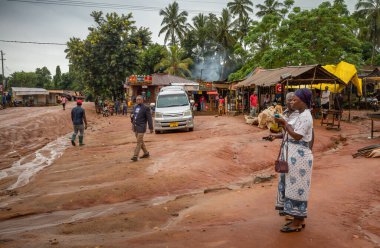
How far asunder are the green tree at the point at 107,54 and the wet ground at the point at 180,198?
960 inches

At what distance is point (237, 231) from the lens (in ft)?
14.9

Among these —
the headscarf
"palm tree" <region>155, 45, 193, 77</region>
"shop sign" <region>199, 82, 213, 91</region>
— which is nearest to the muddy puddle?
the headscarf

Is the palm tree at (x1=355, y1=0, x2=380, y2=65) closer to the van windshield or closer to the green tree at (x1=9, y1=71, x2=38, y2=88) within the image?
the van windshield

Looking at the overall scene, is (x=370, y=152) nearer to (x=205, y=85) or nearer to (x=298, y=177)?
(x=298, y=177)

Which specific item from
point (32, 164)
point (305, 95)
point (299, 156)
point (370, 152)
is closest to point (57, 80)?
point (32, 164)

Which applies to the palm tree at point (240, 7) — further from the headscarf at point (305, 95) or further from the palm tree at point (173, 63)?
the headscarf at point (305, 95)

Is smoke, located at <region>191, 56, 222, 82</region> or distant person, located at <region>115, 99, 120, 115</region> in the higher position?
smoke, located at <region>191, 56, 222, 82</region>

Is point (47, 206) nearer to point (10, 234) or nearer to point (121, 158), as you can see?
point (10, 234)

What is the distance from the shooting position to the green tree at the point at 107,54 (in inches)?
1398

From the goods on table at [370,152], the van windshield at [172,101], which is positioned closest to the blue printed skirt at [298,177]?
the goods on table at [370,152]

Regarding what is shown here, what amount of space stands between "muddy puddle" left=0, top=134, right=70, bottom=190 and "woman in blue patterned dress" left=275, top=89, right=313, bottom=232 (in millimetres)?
6699

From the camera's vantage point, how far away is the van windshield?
16723 millimetres

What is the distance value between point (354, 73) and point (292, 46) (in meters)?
6.96

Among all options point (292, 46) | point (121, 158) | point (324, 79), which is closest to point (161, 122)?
point (121, 158)
